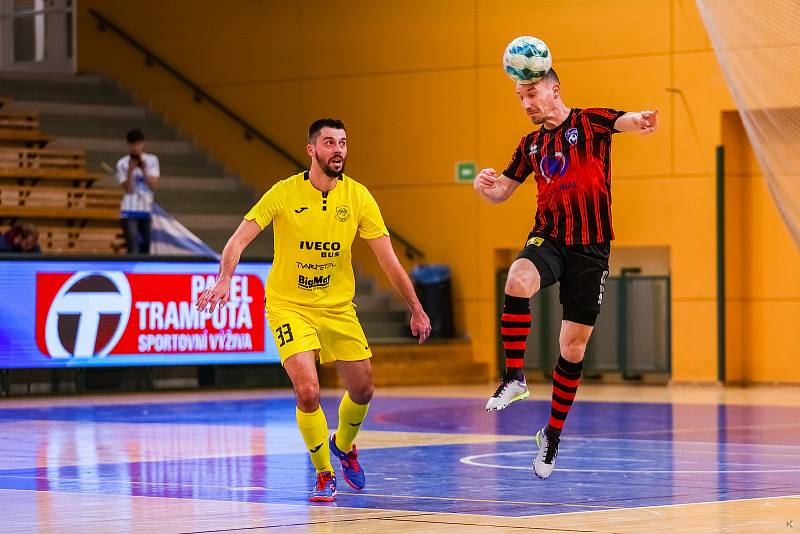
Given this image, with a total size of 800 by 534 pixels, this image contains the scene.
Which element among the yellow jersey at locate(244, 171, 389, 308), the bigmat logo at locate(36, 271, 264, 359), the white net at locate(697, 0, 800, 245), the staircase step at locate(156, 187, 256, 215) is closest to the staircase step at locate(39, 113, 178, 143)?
the staircase step at locate(156, 187, 256, 215)

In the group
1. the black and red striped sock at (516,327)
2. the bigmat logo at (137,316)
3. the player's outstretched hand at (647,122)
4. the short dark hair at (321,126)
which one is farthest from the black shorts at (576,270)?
the bigmat logo at (137,316)

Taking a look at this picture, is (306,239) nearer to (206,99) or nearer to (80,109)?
(206,99)

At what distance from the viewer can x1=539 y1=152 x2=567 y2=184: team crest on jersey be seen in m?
9.35

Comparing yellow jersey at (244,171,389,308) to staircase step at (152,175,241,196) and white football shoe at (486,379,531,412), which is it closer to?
white football shoe at (486,379,531,412)

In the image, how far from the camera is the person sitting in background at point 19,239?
19.3m

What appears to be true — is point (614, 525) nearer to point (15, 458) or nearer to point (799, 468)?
point (799, 468)

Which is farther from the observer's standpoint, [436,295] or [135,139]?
[436,295]

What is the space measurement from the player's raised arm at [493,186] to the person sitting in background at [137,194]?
11.9 meters

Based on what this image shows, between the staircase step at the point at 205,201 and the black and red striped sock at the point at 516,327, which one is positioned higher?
the staircase step at the point at 205,201

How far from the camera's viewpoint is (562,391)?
9.75 m

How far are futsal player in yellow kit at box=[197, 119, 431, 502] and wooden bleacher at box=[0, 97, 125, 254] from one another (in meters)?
12.9

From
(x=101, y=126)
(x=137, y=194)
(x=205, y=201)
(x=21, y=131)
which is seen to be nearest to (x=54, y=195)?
(x=21, y=131)

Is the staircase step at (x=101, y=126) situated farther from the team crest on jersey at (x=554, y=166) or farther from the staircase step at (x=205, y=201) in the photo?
the team crest on jersey at (x=554, y=166)

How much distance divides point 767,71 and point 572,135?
345 cm
